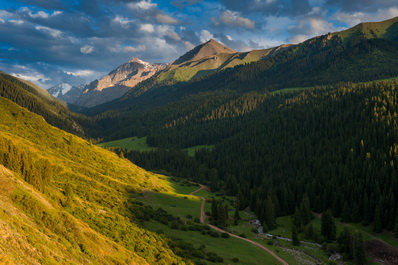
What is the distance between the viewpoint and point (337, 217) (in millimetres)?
116312

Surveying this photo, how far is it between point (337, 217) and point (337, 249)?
4153 cm

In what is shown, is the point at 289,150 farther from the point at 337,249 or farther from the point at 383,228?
the point at 337,249

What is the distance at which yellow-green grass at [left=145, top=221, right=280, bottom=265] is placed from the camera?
6034 cm

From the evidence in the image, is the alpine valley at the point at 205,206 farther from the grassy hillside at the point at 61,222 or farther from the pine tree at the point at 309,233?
the pine tree at the point at 309,233

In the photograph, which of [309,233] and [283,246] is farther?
[309,233]

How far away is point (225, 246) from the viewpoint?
6775cm

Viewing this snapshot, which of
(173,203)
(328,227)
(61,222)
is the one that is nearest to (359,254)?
(328,227)

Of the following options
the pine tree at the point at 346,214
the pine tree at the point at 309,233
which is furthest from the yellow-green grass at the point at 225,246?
the pine tree at the point at 346,214

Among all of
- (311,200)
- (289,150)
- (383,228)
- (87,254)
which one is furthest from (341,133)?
(87,254)

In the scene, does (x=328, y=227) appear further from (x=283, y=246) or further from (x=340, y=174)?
(x=340, y=174)

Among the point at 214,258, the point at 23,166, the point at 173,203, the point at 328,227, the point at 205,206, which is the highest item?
the point at 23,166

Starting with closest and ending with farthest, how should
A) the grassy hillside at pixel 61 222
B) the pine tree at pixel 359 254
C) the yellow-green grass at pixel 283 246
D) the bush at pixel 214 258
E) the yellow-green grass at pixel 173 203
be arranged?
1. the grassy hillside at pixel 61 222
2. the bush at pixel 214 258
3. the pine tree at pixel 359 254
4. the yellow-green grass at pixel 283 246
5. the yellow-green grass at pixel 173 203

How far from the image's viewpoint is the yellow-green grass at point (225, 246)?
6034cm

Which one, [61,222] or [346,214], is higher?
[61,222]
